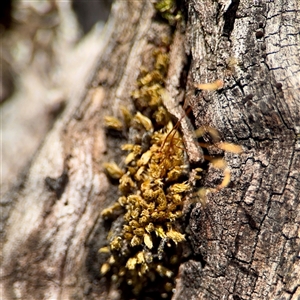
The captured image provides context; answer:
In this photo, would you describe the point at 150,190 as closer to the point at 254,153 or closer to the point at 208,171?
the point at 208,171

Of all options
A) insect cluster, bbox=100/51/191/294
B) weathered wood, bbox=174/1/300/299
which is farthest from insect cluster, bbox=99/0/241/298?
weathered wood, bbox=174/1/300/299

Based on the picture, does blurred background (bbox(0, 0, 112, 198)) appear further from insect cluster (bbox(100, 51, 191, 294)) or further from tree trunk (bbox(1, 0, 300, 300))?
insect cluster (bbox(100, 51, 191, 294))

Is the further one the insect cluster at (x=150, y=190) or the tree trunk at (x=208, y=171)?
the insect cluster at (x=150, y=190)

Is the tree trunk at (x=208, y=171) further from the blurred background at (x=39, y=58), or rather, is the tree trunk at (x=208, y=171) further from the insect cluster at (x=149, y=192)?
the blurred background at (x=39, y=58)

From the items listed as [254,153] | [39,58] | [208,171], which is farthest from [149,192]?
[39,58]

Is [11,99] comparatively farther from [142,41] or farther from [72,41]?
[142,41]

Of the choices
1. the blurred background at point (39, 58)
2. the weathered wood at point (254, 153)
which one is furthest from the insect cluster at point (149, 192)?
the blurred background at point (39, 58)
